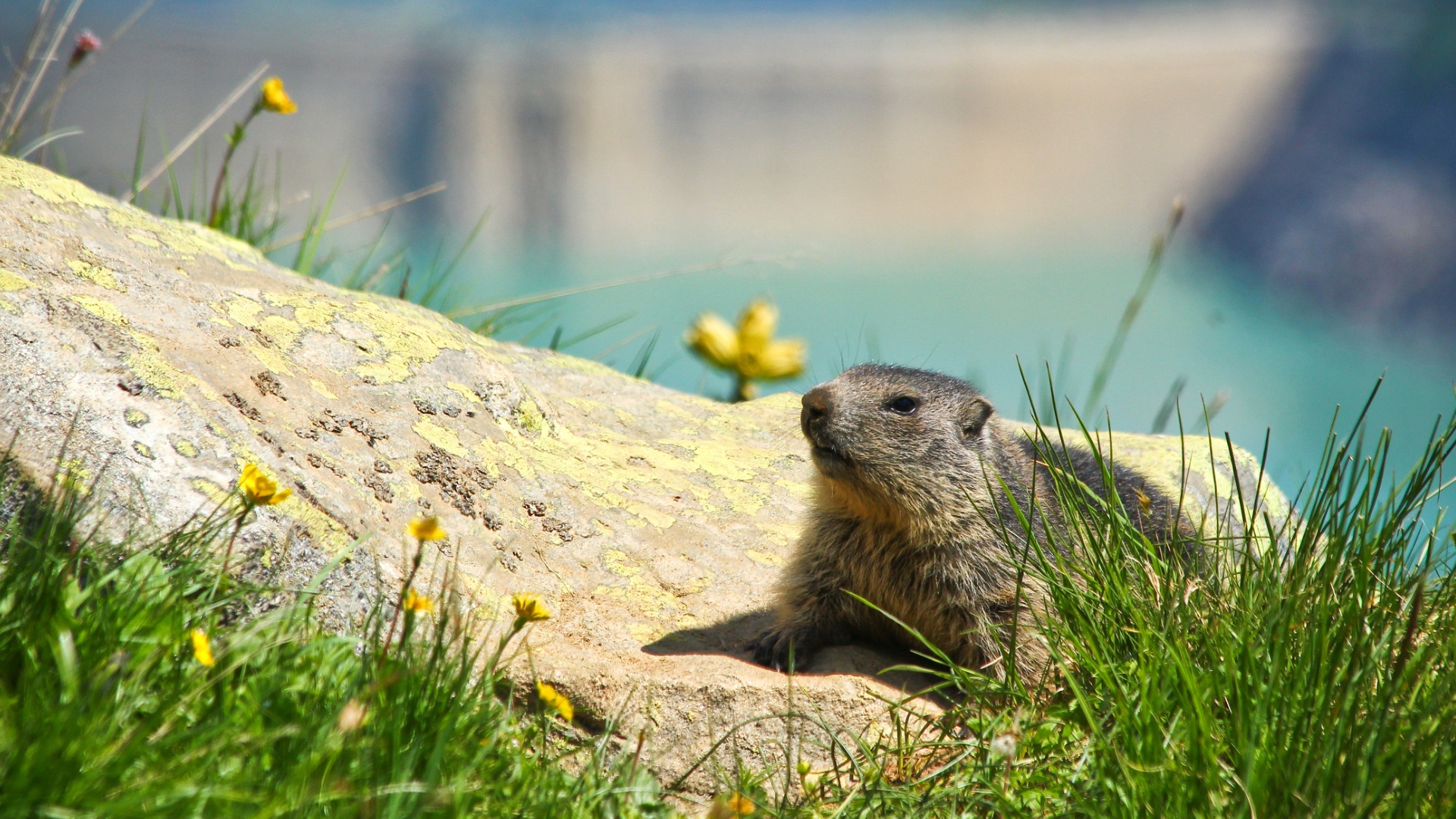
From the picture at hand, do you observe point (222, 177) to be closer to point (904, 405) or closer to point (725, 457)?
point (725, 457)

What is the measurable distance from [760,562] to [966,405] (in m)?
0.90

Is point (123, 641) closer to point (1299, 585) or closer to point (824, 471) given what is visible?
point (824, 471)

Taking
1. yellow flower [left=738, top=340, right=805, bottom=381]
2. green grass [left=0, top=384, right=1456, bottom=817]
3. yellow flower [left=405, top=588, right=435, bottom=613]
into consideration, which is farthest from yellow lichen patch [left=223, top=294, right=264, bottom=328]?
yellow flower [left=738, top=340, right=805, bottom=381]

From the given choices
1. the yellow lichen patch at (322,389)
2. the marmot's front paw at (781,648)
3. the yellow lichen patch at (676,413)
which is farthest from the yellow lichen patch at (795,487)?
the yellow lichen patch at (322,389)

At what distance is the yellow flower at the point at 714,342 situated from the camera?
5.70 meters

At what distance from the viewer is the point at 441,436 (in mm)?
3375

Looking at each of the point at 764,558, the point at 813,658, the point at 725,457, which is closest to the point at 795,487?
the point at 725,457

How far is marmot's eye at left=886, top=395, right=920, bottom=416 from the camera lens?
350 cm

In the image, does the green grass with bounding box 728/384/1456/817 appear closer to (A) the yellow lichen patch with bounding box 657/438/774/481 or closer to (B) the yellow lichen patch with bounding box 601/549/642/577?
(B) the yellow lichen patch with bounding box 601/549/642/577

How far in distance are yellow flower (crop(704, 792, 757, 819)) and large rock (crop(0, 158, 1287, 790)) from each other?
8.0 inches

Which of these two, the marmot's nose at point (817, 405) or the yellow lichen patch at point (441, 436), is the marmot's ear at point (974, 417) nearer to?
the marmot's nose at point (817, 405)

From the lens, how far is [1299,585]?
2512 millimetres

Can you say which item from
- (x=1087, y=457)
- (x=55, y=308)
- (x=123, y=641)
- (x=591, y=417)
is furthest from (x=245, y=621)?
(x=1087, y=457)

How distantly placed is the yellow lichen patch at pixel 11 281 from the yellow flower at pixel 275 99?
5.35 ft
